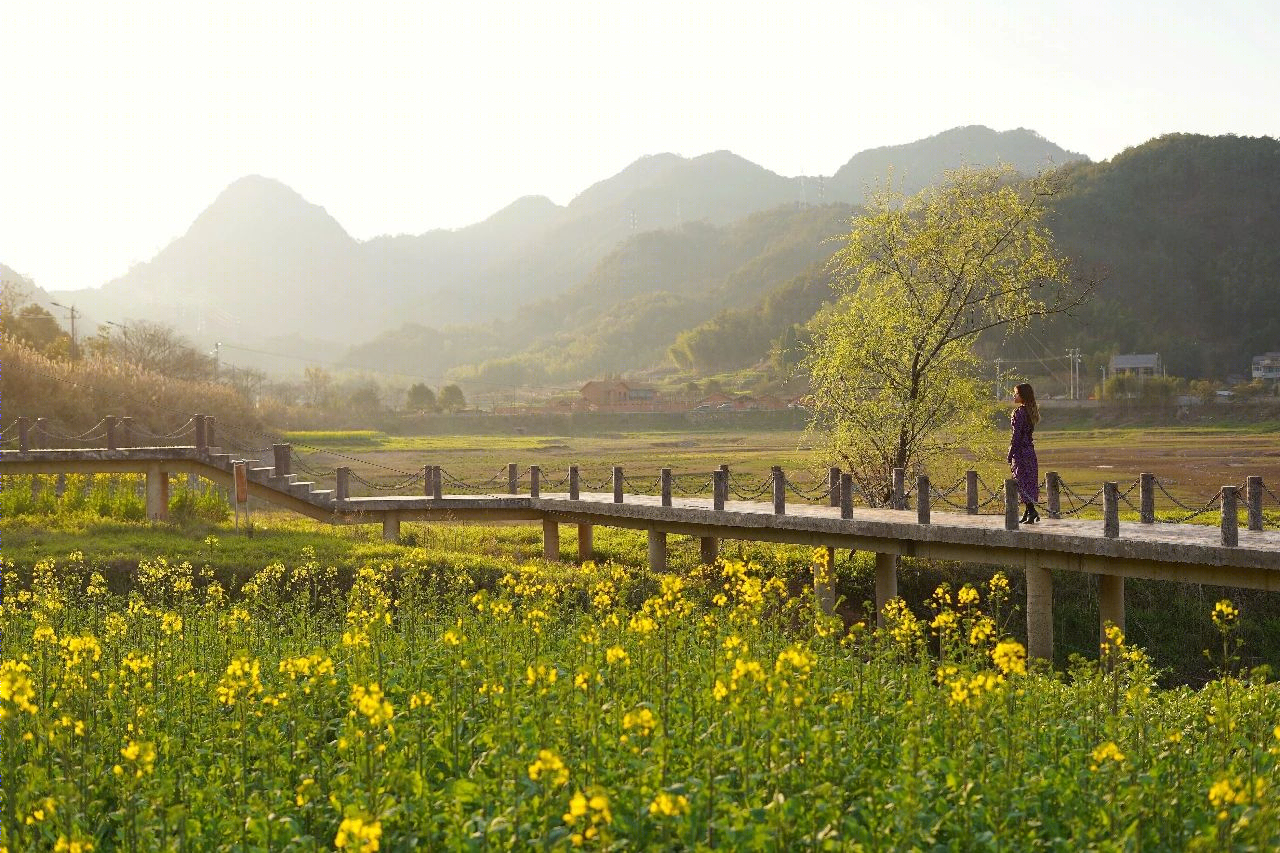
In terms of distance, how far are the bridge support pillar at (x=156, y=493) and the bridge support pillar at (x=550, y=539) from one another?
914 centimetres

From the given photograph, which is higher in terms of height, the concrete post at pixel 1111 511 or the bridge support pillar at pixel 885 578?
the concrete post at pixel 1111 511

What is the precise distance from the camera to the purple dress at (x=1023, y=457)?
18.4 m

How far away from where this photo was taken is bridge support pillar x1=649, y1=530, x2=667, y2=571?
23797 millimetres

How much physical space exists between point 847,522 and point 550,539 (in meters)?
8.56

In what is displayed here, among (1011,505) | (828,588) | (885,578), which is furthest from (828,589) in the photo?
(1011,505)

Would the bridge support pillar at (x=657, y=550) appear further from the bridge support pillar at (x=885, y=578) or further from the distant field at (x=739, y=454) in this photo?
the distant field at (x=739, y=454)

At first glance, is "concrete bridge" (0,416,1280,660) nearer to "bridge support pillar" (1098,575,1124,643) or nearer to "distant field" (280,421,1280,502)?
"bridge support pillar" (1098,575,1124,643)

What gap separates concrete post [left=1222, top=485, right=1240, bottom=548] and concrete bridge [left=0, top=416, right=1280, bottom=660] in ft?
0.06

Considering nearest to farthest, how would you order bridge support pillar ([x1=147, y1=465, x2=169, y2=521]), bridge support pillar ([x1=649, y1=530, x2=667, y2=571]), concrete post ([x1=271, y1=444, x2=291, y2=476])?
bridge support pillar ([x1=649, y1=530, x2=667, y2=571]) < concrete post ([x1=271, y1=444, x2=291, y2=476]) < bridge support pillar ([x1=147, y1=465, x2=169, y2=521])

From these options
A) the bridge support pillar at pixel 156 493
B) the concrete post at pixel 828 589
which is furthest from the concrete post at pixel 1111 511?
the bridge support pillar at pixel 156 493

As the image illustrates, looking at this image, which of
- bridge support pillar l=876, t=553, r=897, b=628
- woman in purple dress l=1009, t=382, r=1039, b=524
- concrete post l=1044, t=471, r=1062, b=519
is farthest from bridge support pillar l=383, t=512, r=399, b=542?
concrete post l=1044, t=471, r=1062, b=519

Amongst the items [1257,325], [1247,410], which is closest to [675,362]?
[1257,325]

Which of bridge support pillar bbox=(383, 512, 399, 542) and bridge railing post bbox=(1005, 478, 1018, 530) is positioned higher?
bridge railing post bbox=(1005, 478, 1018, 530)

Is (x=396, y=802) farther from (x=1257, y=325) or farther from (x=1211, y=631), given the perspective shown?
(x=1257, y=325)
